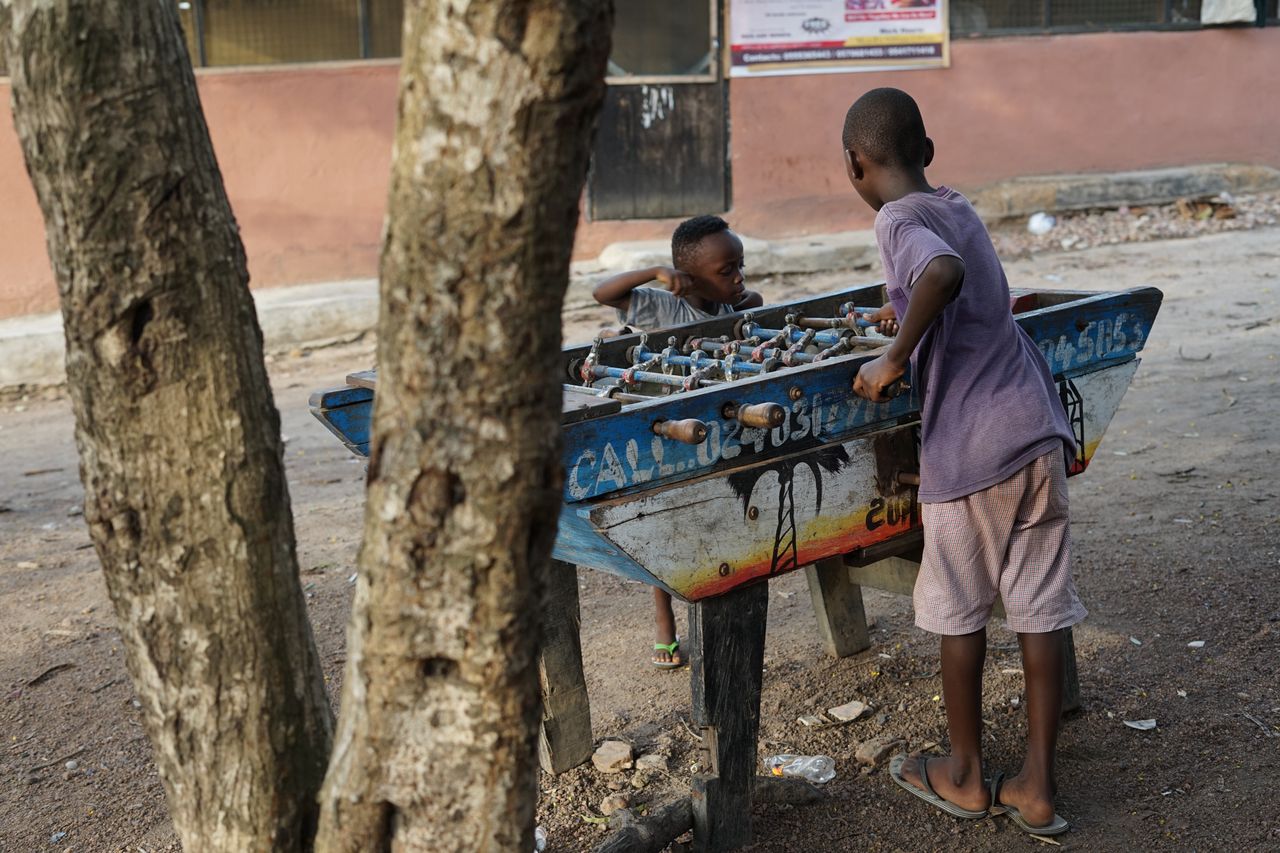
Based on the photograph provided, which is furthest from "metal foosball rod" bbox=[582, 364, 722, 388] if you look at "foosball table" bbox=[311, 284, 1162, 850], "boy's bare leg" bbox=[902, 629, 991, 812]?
"boy's bare leg" bbox=[902, 629, 991, 812]

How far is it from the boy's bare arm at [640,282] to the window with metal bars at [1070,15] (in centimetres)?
805

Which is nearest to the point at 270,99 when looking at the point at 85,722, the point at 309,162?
the point at 309,162

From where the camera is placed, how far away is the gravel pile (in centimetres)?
1095

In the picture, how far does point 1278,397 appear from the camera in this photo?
21.2ft

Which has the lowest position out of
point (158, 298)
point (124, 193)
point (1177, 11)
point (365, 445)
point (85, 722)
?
point (85, 722)

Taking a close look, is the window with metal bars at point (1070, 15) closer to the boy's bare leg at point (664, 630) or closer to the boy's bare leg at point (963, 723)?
the boy's bare leg at point (664, 630)

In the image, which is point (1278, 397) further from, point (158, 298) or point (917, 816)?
point (158, 298)

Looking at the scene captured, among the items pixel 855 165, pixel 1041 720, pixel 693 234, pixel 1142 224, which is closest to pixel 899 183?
pixel 855 165

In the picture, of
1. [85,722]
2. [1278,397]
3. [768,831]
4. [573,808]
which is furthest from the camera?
[1278,397]

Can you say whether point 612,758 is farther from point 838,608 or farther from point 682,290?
point 682,290

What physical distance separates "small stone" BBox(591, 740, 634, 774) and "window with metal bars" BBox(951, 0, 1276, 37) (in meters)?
9.03

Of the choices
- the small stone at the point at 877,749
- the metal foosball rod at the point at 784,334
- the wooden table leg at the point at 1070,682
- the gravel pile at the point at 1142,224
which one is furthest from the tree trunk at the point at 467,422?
the gravel pile at the point at 1142,224

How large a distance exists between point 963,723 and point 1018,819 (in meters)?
0.25

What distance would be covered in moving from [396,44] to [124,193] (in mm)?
8532
